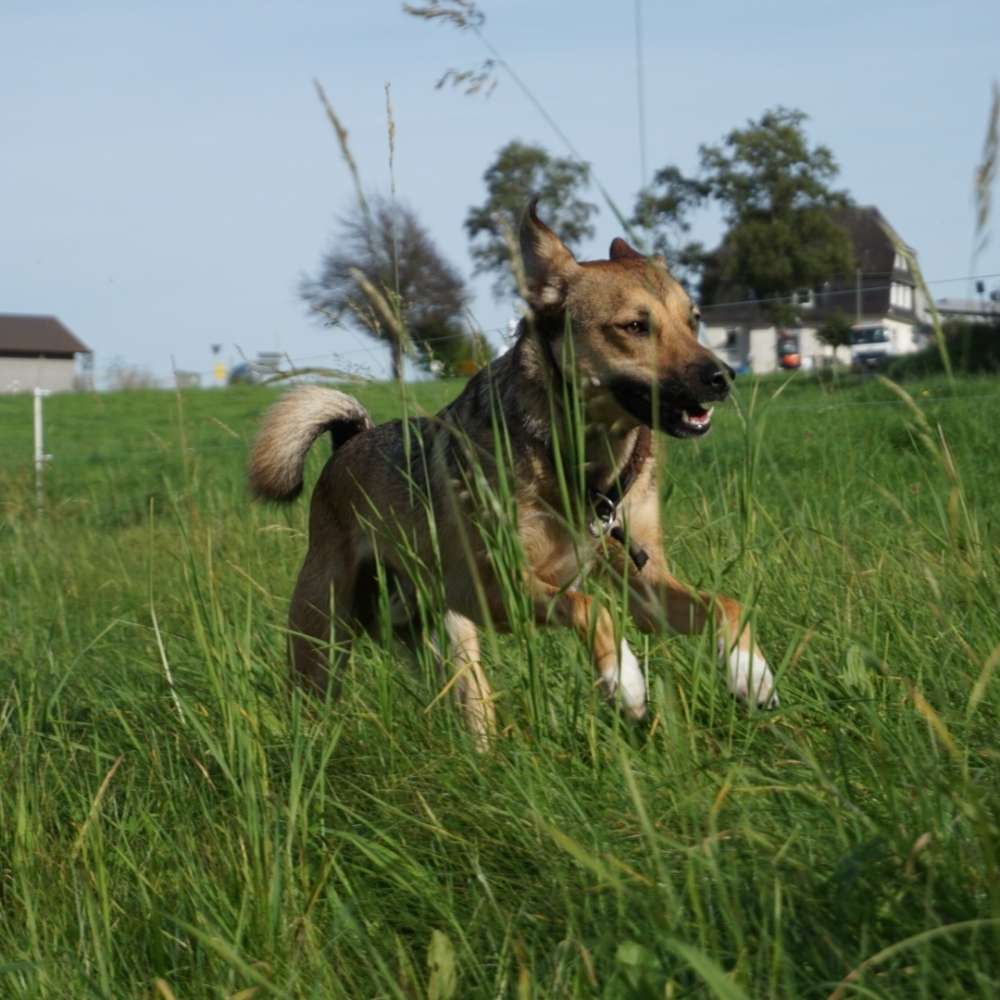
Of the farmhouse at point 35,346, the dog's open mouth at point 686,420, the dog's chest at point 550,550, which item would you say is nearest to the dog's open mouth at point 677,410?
the dog's open mouth at point 686,420

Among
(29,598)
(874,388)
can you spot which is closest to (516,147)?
(874,388)

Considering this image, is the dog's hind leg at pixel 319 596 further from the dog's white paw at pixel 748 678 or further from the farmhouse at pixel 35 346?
the farmhouse at pixel 35 346

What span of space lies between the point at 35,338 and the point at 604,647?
3538 inches

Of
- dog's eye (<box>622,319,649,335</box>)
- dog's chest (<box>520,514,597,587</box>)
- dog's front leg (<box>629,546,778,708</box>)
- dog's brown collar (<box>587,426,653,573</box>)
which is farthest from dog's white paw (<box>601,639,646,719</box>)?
dog's eye (<box>622,319,649,335</box>)

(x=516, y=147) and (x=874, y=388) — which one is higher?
(x=516, y=147)

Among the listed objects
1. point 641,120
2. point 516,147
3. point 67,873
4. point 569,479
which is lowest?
point 67,873

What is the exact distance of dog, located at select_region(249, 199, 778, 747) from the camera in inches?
163

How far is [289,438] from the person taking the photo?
230 inches

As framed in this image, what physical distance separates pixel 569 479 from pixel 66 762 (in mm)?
1859

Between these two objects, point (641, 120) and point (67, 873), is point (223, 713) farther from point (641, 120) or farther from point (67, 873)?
point (641, 120)

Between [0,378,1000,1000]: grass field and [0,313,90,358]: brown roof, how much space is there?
8548 centimetres

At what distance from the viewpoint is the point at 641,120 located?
117 inches

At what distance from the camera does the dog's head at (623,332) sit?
15.0 feet

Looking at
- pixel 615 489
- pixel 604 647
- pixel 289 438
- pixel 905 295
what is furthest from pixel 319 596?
pixel 905 295
